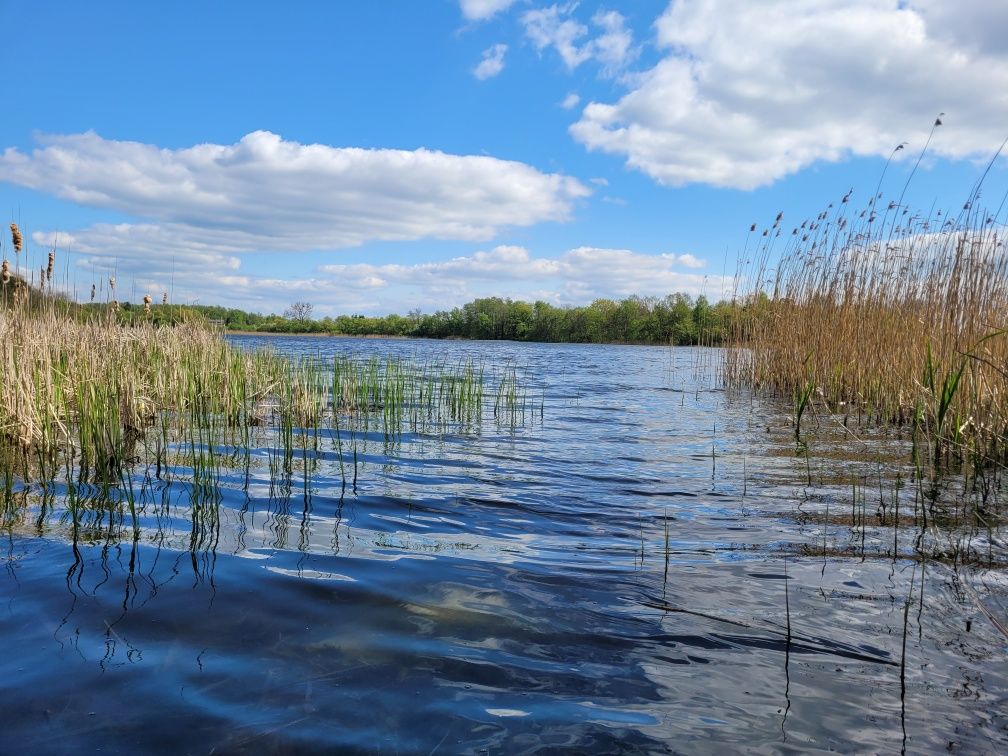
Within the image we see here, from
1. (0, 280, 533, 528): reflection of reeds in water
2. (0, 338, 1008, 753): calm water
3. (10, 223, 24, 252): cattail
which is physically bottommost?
(0, 338, 1008, 753): calm water

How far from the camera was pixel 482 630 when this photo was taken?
8.30 feet

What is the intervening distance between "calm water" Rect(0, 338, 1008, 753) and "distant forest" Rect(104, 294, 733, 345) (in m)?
45.8

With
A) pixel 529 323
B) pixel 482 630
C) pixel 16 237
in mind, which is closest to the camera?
pixel 482 630

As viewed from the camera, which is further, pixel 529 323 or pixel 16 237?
pixel 529 323

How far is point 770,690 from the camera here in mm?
2088

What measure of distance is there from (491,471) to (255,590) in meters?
3.14

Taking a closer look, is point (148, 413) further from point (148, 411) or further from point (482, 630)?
point (482, 630)

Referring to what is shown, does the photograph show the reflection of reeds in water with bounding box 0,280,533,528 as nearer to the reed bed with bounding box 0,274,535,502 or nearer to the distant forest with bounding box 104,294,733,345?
the reed bed with bounding box 0,274,535,502

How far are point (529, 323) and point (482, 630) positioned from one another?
76265 mm

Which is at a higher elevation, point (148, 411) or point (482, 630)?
point (148, 411)

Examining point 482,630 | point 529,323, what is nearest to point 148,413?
point 482,630

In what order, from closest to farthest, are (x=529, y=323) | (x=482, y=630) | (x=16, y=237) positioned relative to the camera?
1. (x=482, y=630)
2. (x=16, y=237)
3. (x=529, y=323)

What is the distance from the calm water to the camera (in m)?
1.87

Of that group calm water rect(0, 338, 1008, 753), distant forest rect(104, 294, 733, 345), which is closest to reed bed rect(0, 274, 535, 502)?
calm water rect(0, 338, 1008, 753)
